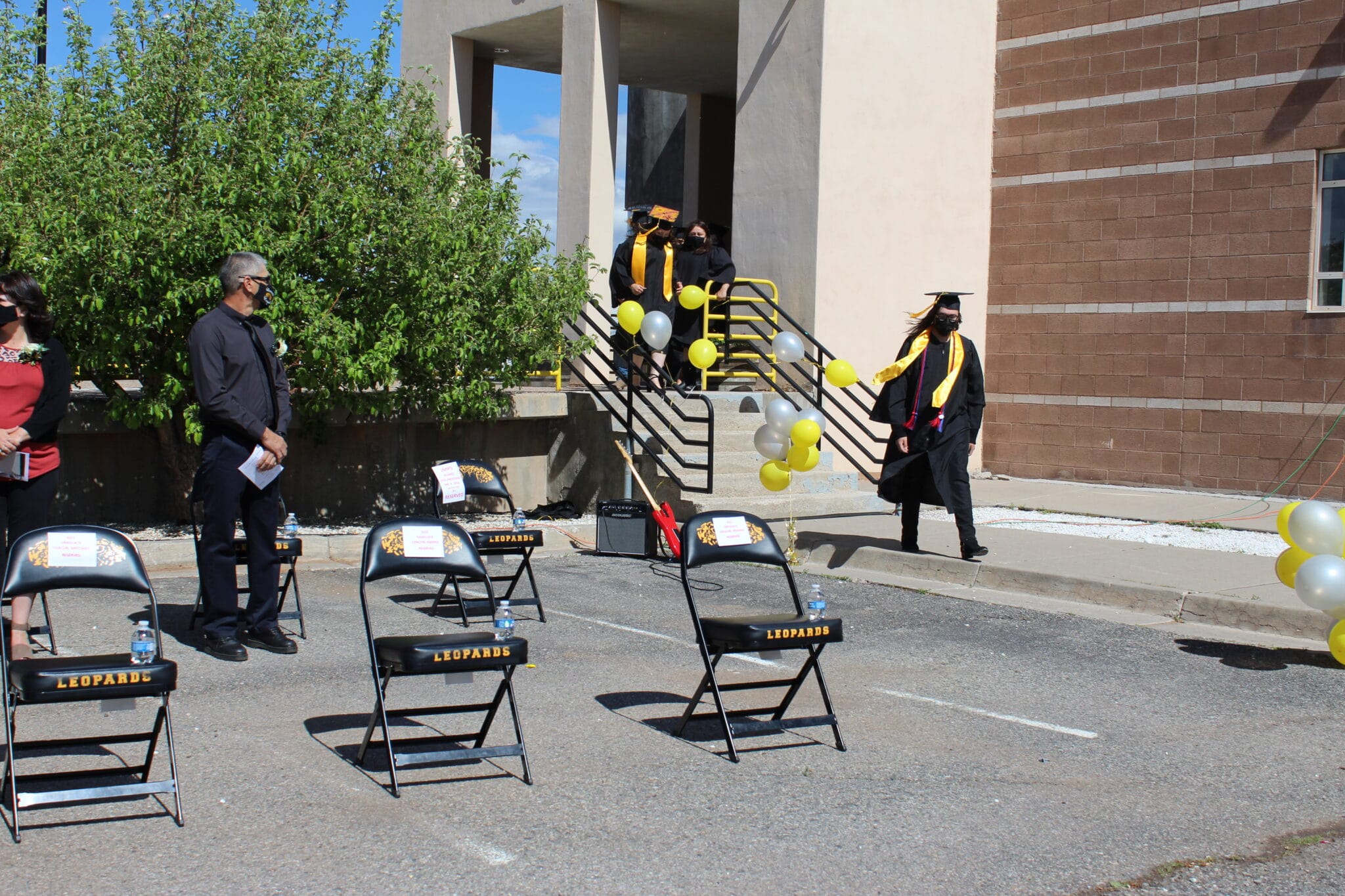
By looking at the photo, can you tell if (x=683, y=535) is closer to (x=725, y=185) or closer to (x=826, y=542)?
(x=826, y=542)

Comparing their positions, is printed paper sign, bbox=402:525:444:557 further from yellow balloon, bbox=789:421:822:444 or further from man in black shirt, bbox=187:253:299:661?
yellow balloon, bbox=789:421:822:444

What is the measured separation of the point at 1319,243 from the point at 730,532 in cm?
1076

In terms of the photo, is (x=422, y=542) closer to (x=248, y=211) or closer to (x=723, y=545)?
(x=723, y=545)

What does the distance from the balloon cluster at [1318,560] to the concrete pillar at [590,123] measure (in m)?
10.7

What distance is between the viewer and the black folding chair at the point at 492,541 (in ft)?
26.8

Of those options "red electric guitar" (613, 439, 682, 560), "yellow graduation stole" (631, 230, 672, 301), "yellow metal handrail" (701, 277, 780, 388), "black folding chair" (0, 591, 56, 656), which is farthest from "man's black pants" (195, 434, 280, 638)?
"yellow graduation stole" (631, 230, 672, 301)

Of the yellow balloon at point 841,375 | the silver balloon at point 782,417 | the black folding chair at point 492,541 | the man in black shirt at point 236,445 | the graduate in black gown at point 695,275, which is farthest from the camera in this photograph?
the graduate in black gown at point 695,275

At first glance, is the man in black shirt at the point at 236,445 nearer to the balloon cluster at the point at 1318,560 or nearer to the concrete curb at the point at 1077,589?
the concrete curb at the point at 1077,589

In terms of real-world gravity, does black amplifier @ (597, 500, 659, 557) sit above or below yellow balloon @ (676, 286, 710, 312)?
below

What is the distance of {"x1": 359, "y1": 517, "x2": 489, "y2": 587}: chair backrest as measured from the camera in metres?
5.32

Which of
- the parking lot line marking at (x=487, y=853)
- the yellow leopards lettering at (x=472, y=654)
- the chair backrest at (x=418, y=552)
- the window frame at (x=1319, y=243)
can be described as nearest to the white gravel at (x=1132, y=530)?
the window frame at (x=1319, y=243)

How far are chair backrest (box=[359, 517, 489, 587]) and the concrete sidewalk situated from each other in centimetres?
480

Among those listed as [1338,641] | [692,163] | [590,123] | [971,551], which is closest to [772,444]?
[971,551]

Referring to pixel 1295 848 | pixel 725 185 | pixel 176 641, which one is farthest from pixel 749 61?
pixel 1295 848
